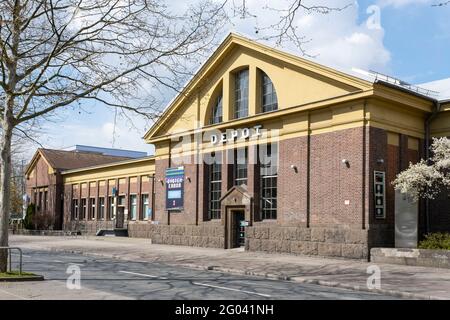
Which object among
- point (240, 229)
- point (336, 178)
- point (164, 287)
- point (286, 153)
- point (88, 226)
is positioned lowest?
point (88, 226)

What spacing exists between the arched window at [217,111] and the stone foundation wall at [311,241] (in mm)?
7257

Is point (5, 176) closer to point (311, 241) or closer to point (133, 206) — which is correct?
point (311, 241)

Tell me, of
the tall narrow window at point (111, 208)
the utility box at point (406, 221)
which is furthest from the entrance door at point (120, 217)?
the utility box at point (406, 221)

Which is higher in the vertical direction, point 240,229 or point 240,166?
point 240,166

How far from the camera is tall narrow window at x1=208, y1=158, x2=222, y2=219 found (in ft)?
106

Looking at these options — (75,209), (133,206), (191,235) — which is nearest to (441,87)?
(191,235)

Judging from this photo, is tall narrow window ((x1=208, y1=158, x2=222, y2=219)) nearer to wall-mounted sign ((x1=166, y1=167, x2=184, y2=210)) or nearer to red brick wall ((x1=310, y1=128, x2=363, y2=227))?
wall-mounted sign ((x1=166, y1=167, x2=184, y2=210))

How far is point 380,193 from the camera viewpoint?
80.4ft

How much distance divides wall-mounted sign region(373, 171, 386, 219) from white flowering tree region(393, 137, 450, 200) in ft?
2.08

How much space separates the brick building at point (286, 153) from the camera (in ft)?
79.8

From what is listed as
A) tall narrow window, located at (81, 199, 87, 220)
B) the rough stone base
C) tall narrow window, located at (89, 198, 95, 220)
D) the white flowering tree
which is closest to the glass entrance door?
the rough stone base

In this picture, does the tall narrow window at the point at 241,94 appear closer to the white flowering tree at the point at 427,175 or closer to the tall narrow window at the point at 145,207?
the white flowering tree at the point at 427,175

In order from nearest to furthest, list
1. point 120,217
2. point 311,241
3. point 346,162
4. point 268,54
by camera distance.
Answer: point 346,162 < point 311,241 < point 268,54 < point 120,217

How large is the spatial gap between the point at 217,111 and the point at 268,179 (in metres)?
6.04
